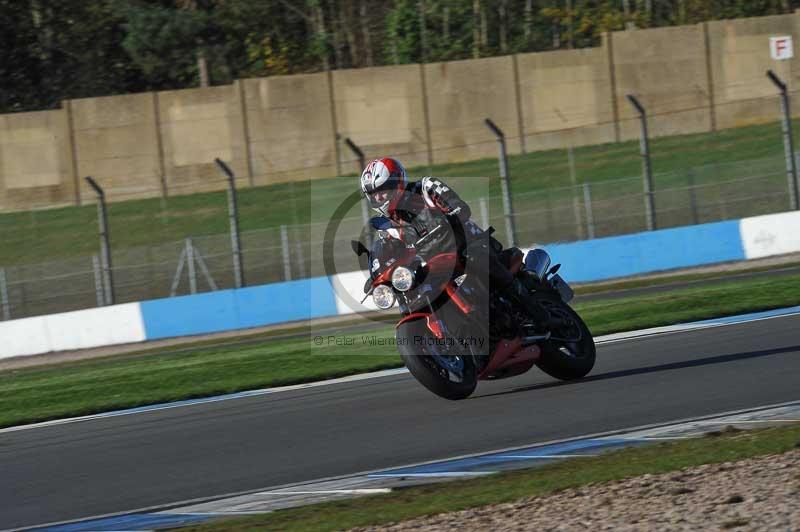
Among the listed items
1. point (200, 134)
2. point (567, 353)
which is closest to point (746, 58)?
point (200, 134)

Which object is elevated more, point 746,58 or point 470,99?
point 746,58

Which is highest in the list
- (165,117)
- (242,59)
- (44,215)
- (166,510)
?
(242,59)

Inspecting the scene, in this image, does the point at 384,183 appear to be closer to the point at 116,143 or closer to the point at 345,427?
the point at 345,427

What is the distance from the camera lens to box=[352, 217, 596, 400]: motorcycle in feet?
27.4

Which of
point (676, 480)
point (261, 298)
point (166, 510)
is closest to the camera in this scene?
point (676, 480)

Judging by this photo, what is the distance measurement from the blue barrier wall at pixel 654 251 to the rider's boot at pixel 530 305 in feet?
37.7

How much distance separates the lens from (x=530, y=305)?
30.0 feet

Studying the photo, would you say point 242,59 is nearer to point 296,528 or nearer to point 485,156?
point 485,156

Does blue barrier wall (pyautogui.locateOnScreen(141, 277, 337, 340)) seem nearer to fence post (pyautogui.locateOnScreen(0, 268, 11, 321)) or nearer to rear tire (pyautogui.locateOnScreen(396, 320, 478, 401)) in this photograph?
fence post (pyautogui.locateOnScreen(0, 268, 11, 321))

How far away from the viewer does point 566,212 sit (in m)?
22.9

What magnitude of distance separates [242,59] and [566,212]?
22299 millimetres

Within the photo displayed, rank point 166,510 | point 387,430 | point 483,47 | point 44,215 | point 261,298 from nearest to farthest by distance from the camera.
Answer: point 166,510
point 387,430
point 261,298
point 44,215
point 483,47

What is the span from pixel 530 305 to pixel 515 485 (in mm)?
2862

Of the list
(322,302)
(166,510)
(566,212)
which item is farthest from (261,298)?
(166,510)
